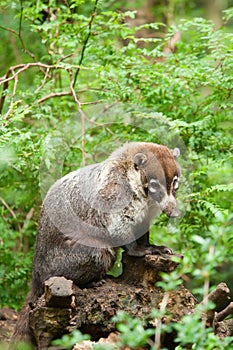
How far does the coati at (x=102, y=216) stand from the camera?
5.59m

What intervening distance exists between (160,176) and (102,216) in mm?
693

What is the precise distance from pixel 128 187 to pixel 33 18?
3.57 meters

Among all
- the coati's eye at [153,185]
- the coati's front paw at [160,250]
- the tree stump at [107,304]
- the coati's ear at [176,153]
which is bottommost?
the tree stump at [107,304]

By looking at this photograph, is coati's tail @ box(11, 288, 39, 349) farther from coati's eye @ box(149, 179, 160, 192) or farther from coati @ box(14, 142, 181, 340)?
coati's eye @ box(149, 179, 160, 192)

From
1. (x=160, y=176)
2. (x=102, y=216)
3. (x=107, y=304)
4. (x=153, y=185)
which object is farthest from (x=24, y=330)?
(x=160, y=176)

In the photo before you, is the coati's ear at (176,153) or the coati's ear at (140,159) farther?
the coati's ear at (176,153)

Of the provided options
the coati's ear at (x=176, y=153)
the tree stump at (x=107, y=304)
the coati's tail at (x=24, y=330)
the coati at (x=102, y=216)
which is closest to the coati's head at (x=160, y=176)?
the coati at (x=102, y=216)

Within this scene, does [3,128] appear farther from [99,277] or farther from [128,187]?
[99,277]

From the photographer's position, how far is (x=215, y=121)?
714 cm

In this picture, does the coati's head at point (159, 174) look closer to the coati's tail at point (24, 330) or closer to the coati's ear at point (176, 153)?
the coati's ear at point (176, 153)

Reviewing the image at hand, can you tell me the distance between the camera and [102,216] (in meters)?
5.69

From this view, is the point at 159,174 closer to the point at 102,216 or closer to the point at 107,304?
the point at 102,216

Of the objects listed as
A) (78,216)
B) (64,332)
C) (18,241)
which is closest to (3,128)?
(78,216)

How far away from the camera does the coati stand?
559 cm
